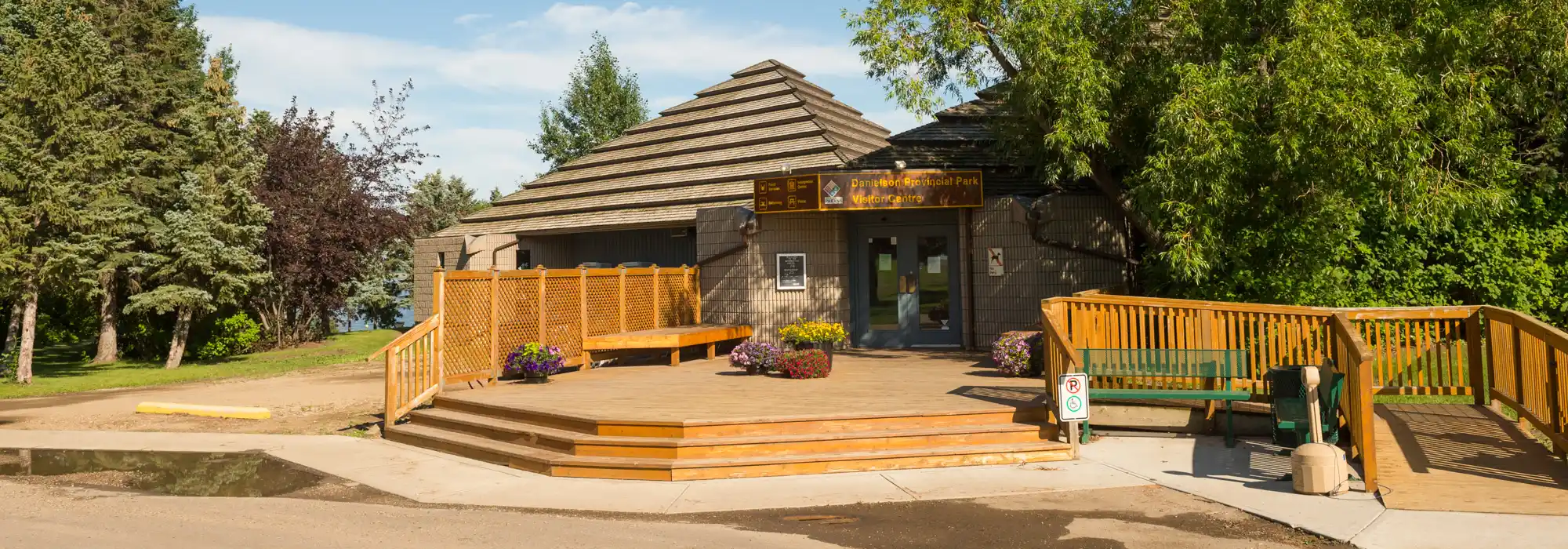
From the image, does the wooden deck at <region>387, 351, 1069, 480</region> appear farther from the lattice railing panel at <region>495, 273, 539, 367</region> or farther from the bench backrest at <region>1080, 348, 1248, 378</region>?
the lattice railing panel at <region>495, 273, 539, 367</region>

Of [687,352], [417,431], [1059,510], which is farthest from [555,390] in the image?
[1059,510]

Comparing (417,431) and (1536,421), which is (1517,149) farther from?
(417,431)

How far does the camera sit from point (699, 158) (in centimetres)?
2358

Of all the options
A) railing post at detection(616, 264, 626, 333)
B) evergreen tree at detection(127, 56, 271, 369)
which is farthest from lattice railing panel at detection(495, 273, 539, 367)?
evergreen tree at detection(127, 56, 271, 369)

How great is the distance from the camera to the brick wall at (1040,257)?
16688 millimetres

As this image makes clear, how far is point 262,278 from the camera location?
23516mm

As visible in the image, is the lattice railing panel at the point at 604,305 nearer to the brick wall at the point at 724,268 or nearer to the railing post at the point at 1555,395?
the brick wall at the point at 724,268

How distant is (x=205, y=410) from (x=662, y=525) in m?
10.3

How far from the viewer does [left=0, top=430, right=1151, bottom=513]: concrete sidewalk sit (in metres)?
8.31

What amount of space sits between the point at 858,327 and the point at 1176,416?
9041mm

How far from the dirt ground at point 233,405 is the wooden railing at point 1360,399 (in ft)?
37.2

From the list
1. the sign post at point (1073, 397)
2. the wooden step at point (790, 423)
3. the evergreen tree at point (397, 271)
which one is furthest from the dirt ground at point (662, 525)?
the evergreen tree at point (397, 271)

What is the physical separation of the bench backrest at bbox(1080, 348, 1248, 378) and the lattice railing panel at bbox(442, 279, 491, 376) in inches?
329

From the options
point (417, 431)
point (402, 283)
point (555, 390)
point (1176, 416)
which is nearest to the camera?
point (1176, 416)
